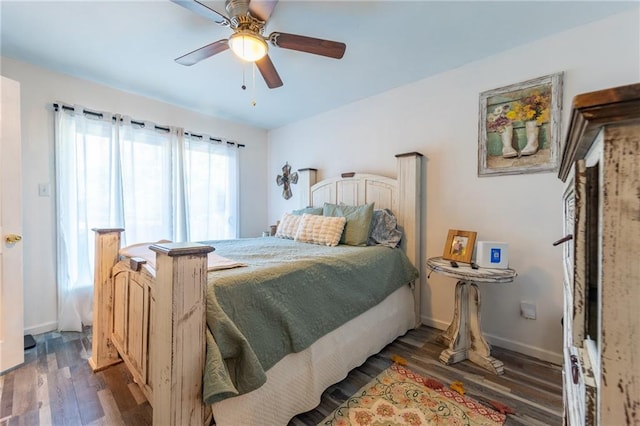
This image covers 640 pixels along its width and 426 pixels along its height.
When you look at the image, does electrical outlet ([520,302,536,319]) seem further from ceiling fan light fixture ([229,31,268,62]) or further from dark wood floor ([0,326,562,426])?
ceiling fan light fixture ([229,31,268,62])

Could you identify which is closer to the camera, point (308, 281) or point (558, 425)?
point (558, 425)

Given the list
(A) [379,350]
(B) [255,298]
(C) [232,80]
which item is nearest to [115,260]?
(B) [255,298]

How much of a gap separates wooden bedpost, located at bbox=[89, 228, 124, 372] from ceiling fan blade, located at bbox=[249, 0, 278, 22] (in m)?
1.67

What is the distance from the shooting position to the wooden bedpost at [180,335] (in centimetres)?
99

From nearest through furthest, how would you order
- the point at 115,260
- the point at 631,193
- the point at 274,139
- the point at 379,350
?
the point at 631,193 < the point at 115,260 < the point at 379,350 < the point at 274,139

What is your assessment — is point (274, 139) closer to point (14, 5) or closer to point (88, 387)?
point (14, 5)

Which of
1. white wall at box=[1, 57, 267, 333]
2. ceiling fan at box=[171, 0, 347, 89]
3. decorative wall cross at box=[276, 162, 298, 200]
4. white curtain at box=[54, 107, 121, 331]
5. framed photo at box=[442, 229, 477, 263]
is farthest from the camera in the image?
decorative wall cross at box=[276, 162, 298, 200]

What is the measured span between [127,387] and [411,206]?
101 inches

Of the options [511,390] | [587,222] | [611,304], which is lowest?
[511,390]

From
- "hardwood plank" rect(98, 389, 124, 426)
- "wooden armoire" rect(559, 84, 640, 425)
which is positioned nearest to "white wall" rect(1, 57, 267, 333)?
"hardwood plank" rect(98, 389, 124, 426)

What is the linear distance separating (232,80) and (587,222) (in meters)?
2.84

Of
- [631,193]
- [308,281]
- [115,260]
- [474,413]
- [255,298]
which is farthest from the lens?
[115,260]

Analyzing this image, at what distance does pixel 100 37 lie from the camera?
6.37ft

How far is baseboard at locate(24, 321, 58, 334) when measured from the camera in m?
2.30
